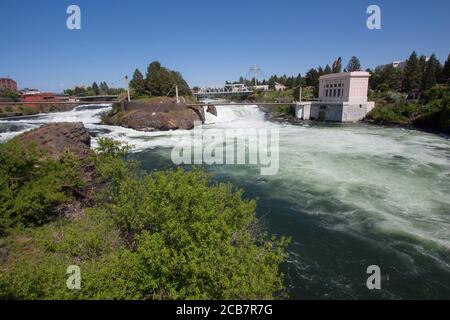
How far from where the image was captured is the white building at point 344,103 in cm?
6806

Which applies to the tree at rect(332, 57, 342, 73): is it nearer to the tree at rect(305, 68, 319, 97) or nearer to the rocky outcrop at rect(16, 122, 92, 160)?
the tree at rect(305, 68, 319, 97)

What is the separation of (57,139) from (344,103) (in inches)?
2386

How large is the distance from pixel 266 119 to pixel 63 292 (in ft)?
251

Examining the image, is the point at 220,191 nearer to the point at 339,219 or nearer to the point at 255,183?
the point at 339,219

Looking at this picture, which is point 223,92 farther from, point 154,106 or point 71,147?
point 71,147

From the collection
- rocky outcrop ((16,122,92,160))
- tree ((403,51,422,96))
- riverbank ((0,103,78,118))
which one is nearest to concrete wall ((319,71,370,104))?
tree ((403,51,422,96))

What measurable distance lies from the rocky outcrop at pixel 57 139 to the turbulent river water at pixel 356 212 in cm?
748

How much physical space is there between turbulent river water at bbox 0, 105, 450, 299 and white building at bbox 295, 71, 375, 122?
2756cm

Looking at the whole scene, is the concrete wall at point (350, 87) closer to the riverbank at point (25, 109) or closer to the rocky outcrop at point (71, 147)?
the rocky outcrop at point (71, 147)

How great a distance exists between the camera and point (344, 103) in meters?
67.4

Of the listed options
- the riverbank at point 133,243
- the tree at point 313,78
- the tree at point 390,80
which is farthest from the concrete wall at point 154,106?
the tree at point 390,80
